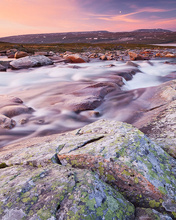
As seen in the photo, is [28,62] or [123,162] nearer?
[123,162]

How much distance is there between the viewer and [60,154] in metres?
2.95

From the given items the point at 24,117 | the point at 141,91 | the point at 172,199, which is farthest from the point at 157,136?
the point at 141,91

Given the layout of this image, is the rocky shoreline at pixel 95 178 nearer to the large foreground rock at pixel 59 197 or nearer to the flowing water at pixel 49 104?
the large foreground rock at pixel 59 197

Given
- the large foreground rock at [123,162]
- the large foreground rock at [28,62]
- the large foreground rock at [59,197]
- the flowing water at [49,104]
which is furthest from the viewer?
the large foreground rock at [28,62]

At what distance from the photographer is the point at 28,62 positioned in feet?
60.8

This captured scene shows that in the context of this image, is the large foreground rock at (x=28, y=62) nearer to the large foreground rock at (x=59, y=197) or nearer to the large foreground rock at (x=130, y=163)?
the large foreground rock at (x=130, y=163)

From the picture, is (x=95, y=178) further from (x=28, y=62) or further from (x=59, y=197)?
(x=28, y=62)

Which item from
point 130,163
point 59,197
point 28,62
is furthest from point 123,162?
point 28,62

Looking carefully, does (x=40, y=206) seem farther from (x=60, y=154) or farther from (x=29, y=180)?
(x=60, y=154)

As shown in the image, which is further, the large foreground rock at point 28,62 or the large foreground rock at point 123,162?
the large foreground rock at point 28,62

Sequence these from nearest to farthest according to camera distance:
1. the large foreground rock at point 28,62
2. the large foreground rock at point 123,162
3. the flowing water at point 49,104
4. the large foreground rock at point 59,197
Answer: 1. the large foreground rock at point 59,197
2. the large foreground rock at point 123,162
3. the flowing water at point 49,104
4. the large foreground rock at point 28,62

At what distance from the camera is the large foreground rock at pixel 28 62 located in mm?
17812

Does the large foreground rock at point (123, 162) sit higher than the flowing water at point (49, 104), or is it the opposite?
the large foreground rock at point (123, 162)

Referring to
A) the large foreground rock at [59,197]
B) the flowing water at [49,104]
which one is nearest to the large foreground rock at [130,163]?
the large foreground rock at [59,197]
